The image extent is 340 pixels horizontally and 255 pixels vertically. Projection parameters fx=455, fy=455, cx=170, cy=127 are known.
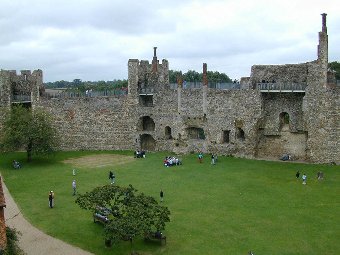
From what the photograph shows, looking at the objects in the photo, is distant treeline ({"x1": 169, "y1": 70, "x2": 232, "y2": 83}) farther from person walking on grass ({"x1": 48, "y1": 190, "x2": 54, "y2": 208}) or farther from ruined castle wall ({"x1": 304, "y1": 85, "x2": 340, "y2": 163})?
person walking on grass ({"x1": 48, "y1": 190, "x2": 54, "y2": 208})

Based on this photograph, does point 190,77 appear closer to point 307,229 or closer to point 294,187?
point 294,187

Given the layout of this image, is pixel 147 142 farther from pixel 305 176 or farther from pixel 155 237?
pixel 155 237

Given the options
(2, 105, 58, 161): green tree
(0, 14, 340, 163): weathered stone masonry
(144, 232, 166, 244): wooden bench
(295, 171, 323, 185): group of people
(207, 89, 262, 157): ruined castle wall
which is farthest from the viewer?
(2, 105, 58, 161): green tree

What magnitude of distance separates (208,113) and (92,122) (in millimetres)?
13304

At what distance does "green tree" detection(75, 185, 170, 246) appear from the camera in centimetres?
1950

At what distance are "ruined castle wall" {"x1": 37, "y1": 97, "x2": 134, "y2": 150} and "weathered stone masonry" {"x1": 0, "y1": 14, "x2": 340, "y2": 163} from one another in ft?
0.35

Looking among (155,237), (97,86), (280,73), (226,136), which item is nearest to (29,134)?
(226,136)

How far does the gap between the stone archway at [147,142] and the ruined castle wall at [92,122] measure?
1662mm

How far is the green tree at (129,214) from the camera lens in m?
19.5

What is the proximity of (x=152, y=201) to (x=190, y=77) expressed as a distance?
8477 centimetres

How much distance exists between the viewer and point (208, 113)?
45.1 meters

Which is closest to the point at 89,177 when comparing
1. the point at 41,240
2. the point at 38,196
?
the point at 38,196

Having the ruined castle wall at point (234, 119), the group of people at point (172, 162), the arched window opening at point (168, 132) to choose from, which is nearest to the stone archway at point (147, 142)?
the arched window opening at point (168, 132)

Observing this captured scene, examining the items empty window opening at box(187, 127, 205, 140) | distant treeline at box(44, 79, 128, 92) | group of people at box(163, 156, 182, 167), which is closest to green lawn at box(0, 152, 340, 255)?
group of people at box(163, 156, 182, 167)
